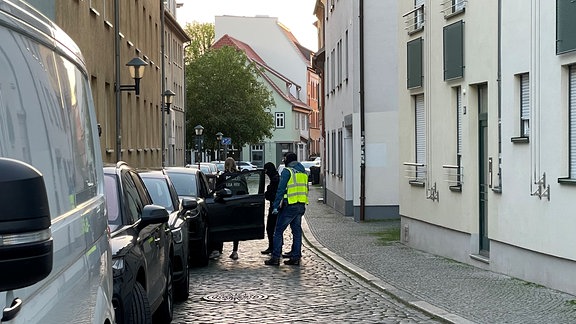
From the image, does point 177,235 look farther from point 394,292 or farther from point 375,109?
point 375,109

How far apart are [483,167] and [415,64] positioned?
4.16 meters


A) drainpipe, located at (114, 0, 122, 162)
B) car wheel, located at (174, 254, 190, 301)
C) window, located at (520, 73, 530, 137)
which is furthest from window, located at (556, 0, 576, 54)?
drainpipe, located at (114, 0, 122, 162)

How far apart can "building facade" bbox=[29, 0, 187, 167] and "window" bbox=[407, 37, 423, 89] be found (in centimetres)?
736

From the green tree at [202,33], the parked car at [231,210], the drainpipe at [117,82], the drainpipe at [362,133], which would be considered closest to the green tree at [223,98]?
the green tree at [202,33]

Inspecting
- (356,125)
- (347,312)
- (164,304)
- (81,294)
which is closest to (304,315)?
(347,312)

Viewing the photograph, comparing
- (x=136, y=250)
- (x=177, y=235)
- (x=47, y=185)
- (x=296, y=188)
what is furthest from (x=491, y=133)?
(x=47, y=185)

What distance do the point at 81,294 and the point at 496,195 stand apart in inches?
436

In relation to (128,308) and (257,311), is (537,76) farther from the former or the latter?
(128,308)

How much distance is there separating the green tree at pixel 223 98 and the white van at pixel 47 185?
71.5 metres

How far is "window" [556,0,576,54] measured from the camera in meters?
11.3

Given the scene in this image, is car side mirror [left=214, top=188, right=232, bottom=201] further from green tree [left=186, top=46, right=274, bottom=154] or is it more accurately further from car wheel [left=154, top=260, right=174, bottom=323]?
green tree [left=186, top=46, right=274, bottom=154]

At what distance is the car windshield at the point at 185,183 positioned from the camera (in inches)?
659

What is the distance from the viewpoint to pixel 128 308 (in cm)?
712

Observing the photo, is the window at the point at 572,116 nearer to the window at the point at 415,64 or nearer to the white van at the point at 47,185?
the window at the point at 415,64
